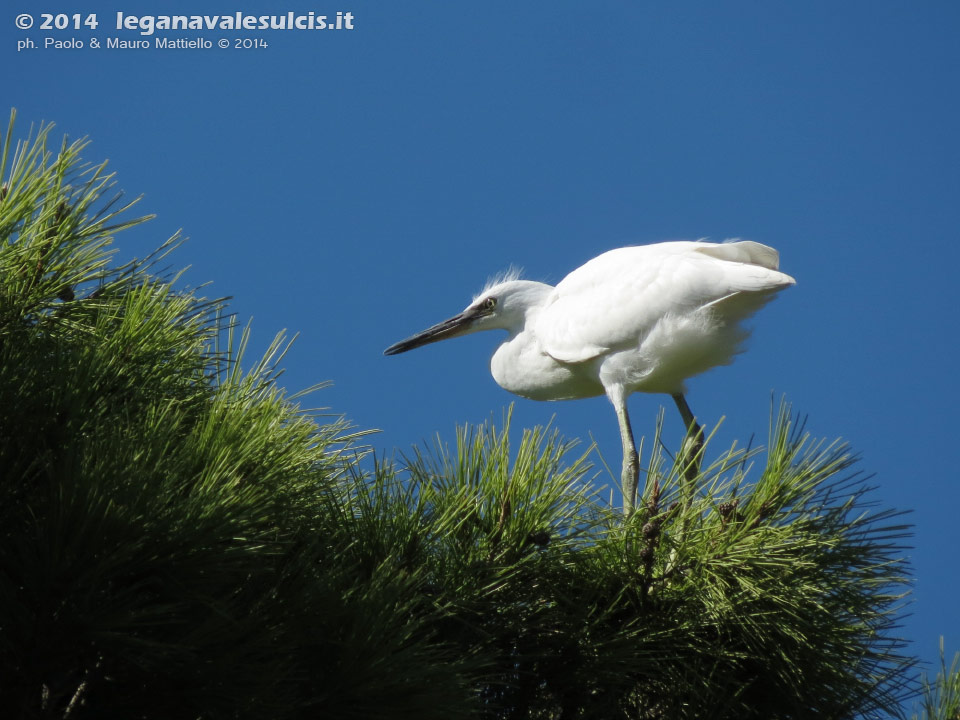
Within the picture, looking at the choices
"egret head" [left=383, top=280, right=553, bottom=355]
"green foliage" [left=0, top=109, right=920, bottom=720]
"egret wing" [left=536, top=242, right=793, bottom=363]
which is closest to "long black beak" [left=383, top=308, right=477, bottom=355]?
"egret head" [left=383, top=280, right=553, bottom=355]

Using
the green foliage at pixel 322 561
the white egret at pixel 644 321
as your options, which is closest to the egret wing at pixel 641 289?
the white egret at pixel 644 321

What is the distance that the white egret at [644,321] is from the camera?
1907 millimetres

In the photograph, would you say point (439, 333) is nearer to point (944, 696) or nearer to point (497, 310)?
point (497, 310)

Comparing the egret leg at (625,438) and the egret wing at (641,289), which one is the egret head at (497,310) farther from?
the egret leg at (625,438)

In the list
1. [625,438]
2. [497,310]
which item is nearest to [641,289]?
[625,438]

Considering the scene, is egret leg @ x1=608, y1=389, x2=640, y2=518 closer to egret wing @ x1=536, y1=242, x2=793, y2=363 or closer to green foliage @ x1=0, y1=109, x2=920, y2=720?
egret wing @ x1=536, y1=242, x2=793, y2=363

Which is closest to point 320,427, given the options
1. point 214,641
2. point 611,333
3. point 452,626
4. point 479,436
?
point 479,436

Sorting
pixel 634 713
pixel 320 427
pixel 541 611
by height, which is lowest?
pixel 634 713

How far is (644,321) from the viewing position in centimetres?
197

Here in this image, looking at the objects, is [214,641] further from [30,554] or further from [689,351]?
[689,351]

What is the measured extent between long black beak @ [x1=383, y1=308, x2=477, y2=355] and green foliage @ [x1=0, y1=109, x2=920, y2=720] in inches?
49.0

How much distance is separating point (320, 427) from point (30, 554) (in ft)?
1.62

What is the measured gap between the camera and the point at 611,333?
2.02 m

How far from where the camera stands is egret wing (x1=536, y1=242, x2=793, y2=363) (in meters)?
1.89
